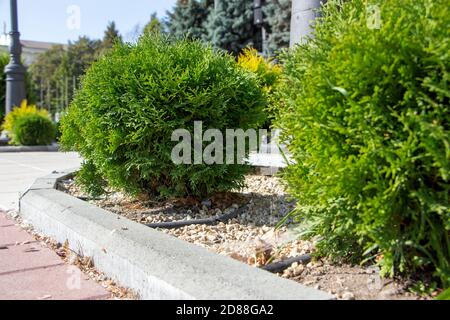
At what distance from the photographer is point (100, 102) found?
3518mm

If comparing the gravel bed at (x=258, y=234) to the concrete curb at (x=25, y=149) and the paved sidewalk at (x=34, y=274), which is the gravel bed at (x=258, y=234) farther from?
the concrete curb at (x=25, y=149)

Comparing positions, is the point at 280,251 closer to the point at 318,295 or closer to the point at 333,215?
the point at 333,215

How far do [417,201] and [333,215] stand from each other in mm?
385

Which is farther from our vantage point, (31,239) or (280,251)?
(31,239)

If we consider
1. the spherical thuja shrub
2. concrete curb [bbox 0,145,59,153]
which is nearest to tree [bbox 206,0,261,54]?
concrete curb [bbox 0,145,59,153]

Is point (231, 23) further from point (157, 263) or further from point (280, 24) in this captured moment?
point (157, 263)

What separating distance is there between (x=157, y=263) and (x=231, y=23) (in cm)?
2172

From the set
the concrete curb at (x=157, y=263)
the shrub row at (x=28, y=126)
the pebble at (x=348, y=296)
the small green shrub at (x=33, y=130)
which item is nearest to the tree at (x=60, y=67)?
the shrub row at (x=28, y=126)

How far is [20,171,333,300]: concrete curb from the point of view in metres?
1.71

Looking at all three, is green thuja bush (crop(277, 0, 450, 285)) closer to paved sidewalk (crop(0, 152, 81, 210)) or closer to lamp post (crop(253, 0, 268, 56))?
paved sidewalk (crop(0, 152, 81, 210))

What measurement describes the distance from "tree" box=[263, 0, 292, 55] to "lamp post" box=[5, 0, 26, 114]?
10.6 meters

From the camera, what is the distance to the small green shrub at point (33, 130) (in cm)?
1260

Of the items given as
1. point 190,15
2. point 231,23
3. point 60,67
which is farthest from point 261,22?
point 60,67
